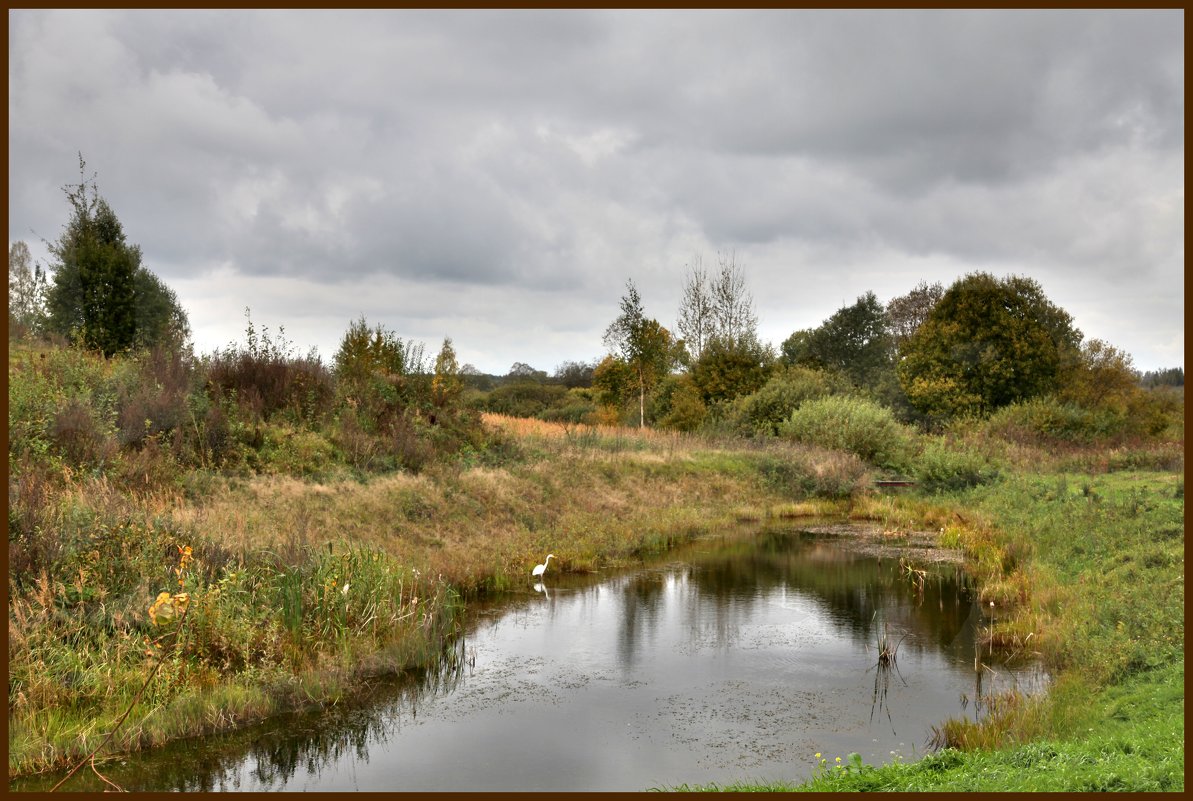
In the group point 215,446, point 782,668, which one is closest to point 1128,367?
point 782,668

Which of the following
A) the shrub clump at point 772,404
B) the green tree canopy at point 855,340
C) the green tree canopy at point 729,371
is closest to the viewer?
the shrub clump at point 772,404

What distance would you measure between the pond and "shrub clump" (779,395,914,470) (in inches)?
591

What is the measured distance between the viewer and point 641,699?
10.0 m

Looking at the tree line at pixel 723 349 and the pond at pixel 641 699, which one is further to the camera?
the tree line at pixel 723 349

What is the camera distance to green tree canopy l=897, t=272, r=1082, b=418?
36.4 meters

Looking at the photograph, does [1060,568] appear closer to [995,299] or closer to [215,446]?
[215,446]

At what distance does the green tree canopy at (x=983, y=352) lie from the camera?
119ft

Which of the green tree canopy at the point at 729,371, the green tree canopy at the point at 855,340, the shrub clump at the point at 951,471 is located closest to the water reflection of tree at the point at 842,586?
the shrub clump at the point at 951,471

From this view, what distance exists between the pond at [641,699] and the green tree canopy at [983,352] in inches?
917

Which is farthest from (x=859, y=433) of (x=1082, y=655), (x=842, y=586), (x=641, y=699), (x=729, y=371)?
(x=641, y=699)

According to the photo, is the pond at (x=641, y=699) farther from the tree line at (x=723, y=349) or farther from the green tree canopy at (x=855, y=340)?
the green tree canopy at (x=855, y=340)

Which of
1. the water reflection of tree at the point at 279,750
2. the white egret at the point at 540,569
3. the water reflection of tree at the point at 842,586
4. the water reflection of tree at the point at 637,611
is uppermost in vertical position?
the white egret at the point at 540,569

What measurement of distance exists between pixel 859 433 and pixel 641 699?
22.6 metres

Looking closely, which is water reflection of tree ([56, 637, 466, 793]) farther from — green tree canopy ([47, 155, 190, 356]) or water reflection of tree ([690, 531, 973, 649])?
green tree canopy ([47, 155, 190, 356])
